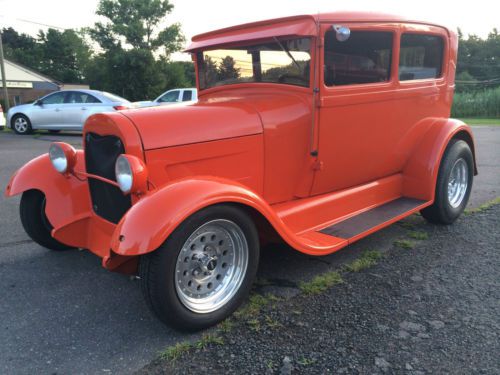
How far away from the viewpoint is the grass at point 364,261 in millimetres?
3383

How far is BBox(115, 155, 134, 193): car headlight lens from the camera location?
2.47 m

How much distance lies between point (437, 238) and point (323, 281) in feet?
5.27

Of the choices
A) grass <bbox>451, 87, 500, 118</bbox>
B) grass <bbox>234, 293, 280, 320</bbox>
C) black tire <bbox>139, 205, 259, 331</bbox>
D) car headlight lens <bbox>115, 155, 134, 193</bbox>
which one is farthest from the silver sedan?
grass <bbox>451, 87, 500, 118</bbox>

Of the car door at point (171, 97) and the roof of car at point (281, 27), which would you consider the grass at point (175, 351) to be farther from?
the car door at point (171, 97)

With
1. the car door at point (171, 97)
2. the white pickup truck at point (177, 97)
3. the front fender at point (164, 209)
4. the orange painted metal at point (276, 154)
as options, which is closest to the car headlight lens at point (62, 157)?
the orange painted metal at point (276, 154)

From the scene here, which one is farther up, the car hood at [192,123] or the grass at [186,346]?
the car hood at [192,123]

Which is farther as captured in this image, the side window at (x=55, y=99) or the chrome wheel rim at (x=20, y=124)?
the chrome wheel rim at (x=20, y=124)

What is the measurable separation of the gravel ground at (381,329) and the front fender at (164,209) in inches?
26.5

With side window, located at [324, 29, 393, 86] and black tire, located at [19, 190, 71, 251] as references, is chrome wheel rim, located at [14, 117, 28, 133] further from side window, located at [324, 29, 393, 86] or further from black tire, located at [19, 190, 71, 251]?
side window, located at [324, 29, 393, 86]

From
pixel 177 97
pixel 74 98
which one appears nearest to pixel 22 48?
pixel 177 97

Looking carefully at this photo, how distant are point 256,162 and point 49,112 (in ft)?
39.4

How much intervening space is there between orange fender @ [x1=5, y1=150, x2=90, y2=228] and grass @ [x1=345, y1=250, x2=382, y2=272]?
7.24 feet

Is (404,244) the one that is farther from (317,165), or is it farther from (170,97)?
(170,97)

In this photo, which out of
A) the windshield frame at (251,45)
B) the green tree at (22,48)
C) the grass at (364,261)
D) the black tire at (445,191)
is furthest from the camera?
the green tree at (22,48)
